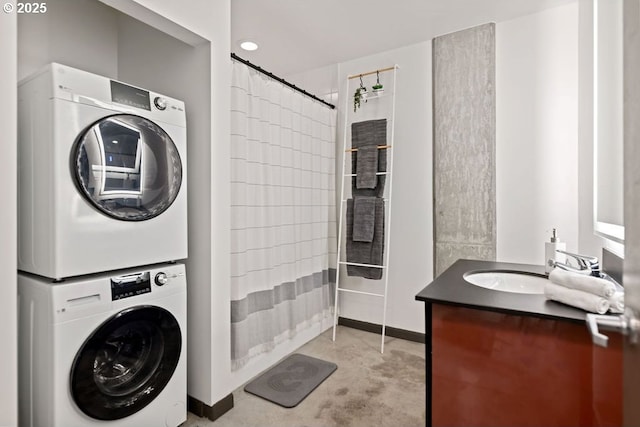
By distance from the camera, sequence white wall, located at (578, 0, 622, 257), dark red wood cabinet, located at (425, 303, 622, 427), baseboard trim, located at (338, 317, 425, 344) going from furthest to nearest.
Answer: baseboard trim, located at (338, 317, 425, 344) → white wall, located at (578, 0, 622, 257) → dark red wood cabinet, located at (425, 303, 622, 427)

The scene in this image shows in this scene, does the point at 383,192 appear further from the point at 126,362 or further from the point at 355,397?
the point at 126,362

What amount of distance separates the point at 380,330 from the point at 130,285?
2334 mm

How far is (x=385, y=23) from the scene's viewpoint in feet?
8.67

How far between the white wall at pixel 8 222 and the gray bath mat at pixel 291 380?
1.33 metres

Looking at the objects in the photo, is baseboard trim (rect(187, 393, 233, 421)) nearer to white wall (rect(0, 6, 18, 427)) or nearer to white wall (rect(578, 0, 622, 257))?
white wall (rect(0, 6, 18, 427))

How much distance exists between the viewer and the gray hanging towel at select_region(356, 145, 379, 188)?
10.1ft

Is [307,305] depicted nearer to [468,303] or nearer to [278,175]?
[278,175]

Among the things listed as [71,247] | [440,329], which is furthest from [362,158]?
[71,247]

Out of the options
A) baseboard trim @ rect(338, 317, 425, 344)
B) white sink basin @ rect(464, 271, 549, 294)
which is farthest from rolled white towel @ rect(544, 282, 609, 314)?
baseboard trim @ rect(338, 317, 425, 344)

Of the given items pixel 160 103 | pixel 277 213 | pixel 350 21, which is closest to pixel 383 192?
pixel 277 213

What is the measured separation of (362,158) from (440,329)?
6.74ft

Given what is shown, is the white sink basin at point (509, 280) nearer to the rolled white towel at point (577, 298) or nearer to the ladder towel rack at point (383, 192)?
the rolled white towel at point (577, 298)

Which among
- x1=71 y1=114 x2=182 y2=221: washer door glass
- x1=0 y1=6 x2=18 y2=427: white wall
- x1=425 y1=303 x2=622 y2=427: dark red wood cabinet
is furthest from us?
x1=71 y1=114 x2=182 y2=221: washer door glass

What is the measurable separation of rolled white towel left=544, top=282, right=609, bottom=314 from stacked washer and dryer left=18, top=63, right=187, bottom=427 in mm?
1732
